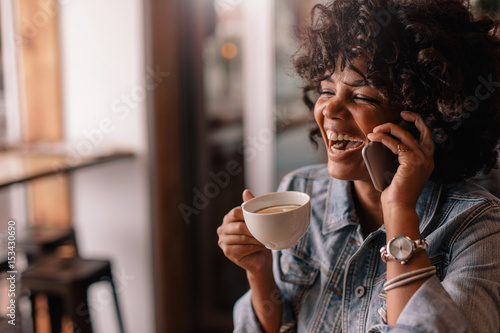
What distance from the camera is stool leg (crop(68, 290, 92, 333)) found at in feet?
5.95

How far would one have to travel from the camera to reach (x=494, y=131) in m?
1.08

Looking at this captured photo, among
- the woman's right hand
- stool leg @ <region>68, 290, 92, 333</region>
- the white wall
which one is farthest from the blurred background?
the woman's right hand

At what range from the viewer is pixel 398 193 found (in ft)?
3.01

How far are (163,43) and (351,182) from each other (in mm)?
1524

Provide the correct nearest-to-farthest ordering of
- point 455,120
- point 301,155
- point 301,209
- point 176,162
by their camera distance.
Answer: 1. point 301,209
2. point 455,120
3. point 176,162
4. point 301,155

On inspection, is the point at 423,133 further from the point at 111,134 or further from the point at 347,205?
the point at 111,134

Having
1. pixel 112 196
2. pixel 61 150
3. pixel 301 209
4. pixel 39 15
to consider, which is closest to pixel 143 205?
pixel 112 196

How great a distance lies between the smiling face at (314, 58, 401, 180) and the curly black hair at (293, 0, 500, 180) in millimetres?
23

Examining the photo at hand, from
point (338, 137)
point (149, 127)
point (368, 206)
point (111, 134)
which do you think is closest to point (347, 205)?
point (368, 206)

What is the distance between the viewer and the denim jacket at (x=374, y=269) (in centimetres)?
85

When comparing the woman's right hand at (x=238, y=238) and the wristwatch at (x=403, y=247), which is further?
the woman's right hand at (x=238, y=238)

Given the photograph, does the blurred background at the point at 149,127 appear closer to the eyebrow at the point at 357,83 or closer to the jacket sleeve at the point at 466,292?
the eyebrow at the point at 357,83

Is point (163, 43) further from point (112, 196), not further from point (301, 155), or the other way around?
point (301, 155)

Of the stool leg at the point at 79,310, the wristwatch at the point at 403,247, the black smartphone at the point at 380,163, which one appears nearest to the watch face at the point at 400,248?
the wristwatch at the point at 403,247
